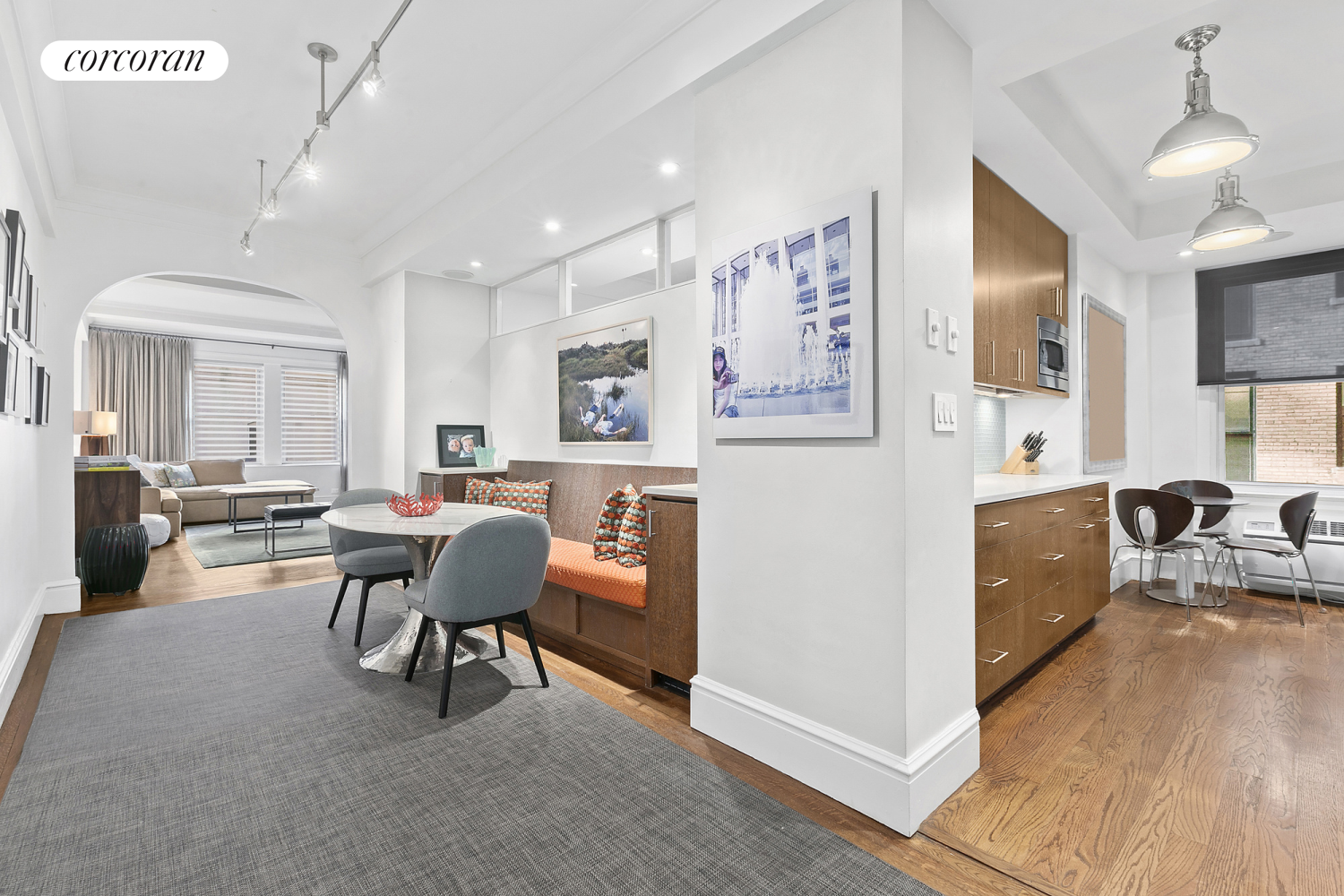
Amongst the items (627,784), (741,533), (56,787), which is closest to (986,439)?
(741,533)

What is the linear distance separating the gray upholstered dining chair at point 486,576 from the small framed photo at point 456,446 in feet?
8.58

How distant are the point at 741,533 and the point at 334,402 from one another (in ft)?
31.5

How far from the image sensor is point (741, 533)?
87.8 inches

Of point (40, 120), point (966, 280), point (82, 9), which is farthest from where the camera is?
point (40, 120)

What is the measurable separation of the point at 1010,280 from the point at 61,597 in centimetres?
594

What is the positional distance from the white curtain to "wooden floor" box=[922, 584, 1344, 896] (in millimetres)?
10201

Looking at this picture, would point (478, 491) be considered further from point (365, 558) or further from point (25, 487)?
point (25, 487)

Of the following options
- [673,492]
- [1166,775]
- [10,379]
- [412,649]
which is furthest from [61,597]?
[1166,775]

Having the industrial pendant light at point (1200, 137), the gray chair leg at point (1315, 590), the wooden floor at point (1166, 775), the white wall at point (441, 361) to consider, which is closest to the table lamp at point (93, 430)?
the white wall at point (441, 361)

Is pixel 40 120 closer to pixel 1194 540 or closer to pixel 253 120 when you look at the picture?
pixel 253 120

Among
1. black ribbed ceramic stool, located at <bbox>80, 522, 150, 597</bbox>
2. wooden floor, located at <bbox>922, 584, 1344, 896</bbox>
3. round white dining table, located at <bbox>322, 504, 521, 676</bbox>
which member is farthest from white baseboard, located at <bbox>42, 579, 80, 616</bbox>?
wooden floor, located at <bbox>922, 584, 1344, 896</bbox>

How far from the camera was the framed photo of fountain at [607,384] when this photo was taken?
382 cm

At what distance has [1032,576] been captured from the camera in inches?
109

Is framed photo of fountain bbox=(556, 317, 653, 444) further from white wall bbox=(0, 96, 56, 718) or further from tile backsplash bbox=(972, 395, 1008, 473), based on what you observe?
white wall bbox=(0, 96, 56, 718)
